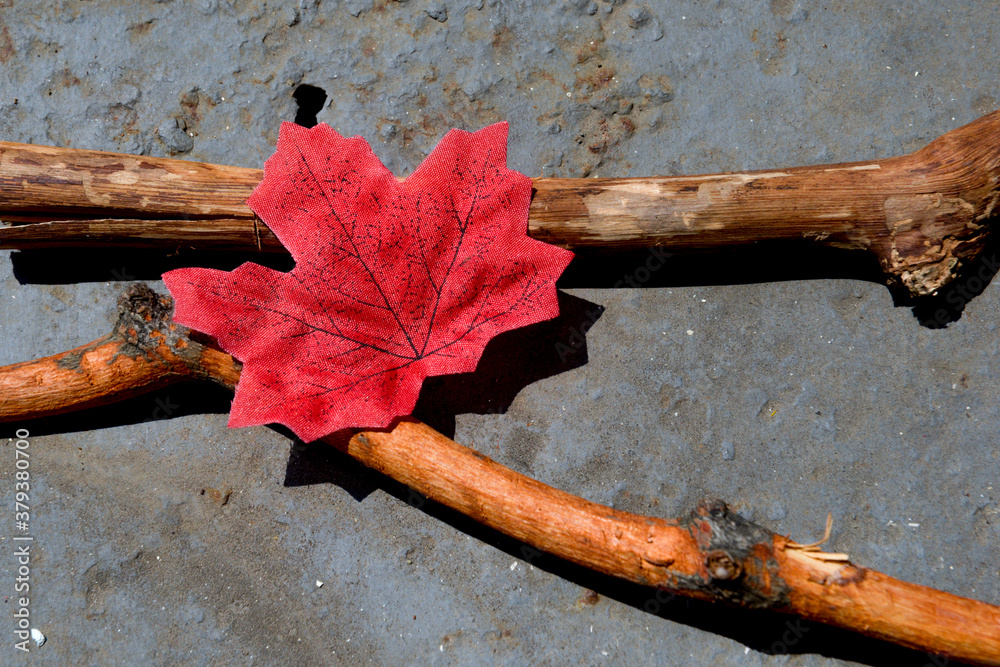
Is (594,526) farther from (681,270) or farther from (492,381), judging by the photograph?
(681,270)

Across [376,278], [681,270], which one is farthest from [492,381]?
[681,270]

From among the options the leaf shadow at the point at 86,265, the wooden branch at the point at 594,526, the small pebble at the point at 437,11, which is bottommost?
the wooden branch at the point at 594,526

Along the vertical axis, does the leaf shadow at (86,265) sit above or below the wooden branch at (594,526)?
above

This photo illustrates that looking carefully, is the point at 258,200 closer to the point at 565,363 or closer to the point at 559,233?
the point at 559,233

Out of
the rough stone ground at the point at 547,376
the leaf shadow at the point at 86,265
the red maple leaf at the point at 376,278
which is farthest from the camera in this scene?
the leaf shadow at the point at 86,265

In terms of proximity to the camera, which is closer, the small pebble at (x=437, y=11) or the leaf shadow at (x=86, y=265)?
the leaf shadow at (x=86, y=265)

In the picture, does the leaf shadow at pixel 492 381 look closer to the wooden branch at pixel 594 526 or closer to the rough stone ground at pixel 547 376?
the rough stone ground at pixel 547 376

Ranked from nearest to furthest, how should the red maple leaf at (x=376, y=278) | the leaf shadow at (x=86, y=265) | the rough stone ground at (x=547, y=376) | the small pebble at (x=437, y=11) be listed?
the red maple leaf at (x=376, y=278) < the rough stone ground at (x=547, y=376) < the leaf shadow at (x=86, y=265) < the small pebble at (x=437, y=11)

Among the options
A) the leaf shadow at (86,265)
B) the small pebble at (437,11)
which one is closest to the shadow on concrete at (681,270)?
the leaf shadow at (86,265)
